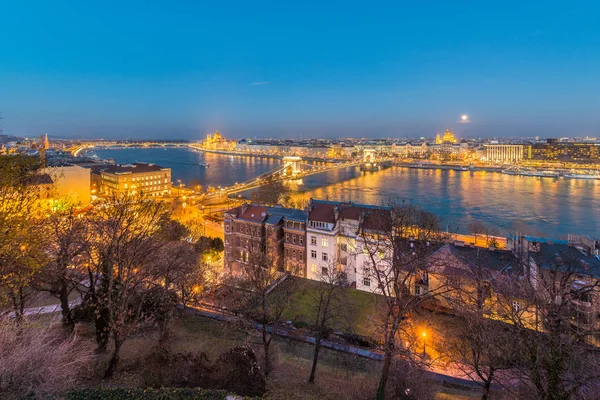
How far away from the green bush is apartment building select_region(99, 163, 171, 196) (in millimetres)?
23538

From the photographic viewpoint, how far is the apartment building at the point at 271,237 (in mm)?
9594

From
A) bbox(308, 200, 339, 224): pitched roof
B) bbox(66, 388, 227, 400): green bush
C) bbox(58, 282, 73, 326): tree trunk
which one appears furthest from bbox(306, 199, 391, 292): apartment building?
bbox(66, 388, 227, 400): green bush

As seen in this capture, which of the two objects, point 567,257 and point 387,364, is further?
point 567,257

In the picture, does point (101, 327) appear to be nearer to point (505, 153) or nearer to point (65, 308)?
point (65, 308)

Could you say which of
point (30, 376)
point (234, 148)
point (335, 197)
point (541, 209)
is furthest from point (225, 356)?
point (234, 148)

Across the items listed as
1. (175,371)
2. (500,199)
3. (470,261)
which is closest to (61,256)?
(175,371)

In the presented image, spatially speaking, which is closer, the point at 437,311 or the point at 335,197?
the point at 437,311

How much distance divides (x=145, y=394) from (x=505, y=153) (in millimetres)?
64020

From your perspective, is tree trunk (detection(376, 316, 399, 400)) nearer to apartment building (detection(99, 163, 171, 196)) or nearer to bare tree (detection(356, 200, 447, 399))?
bare tree (detection(356, 200, 447, 399))

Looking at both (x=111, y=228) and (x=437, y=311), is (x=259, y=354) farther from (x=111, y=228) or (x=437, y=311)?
(x=437, y=311)

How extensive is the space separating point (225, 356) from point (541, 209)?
71.2 feet

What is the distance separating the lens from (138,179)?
25406 millimetres

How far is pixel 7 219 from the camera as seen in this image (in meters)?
3.23

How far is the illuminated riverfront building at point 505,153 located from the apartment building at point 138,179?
48818mm
